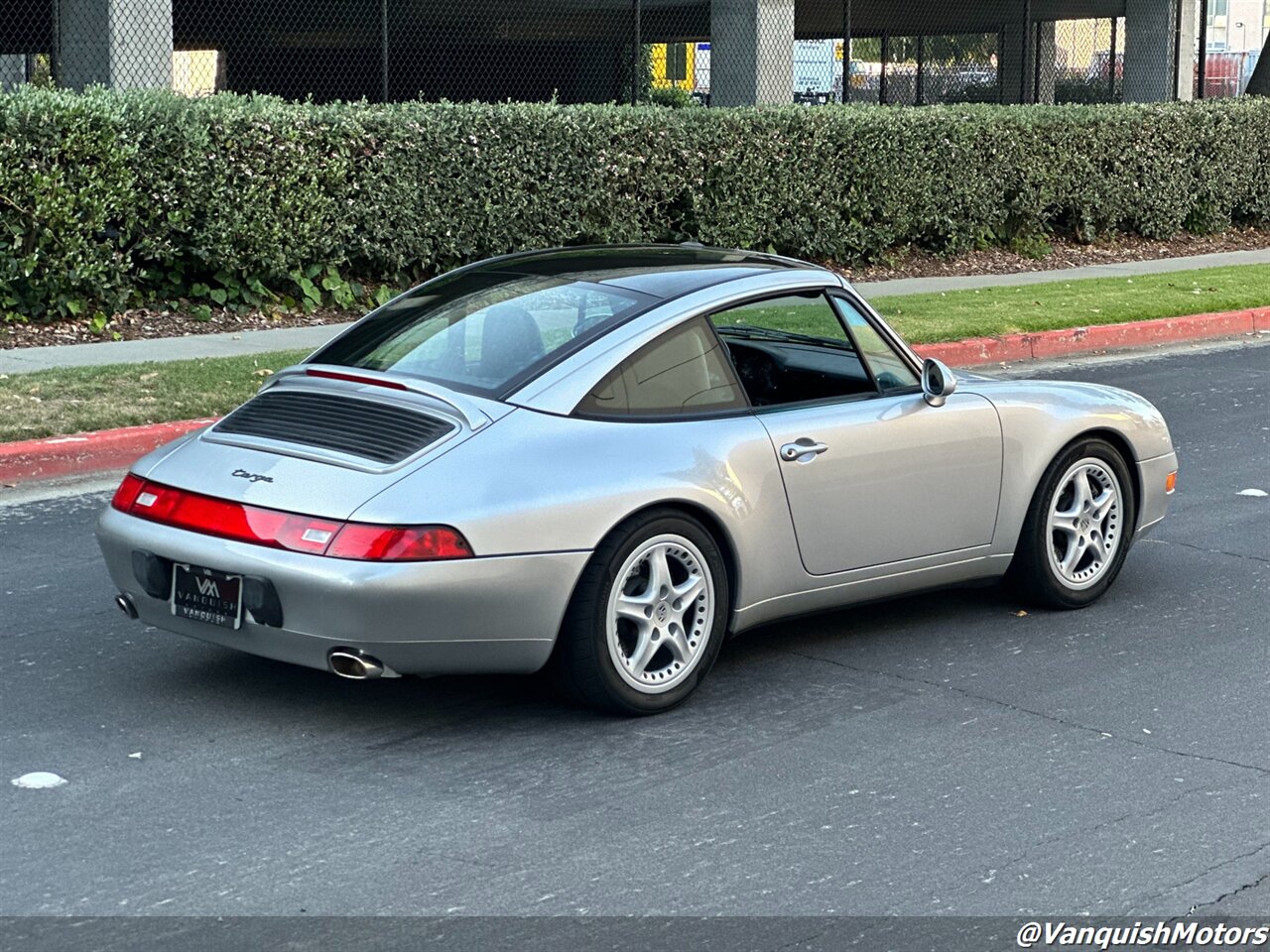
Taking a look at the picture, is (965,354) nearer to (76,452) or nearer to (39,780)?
(76,452)

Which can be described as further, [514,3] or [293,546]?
[514,3]

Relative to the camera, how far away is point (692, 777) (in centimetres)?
508

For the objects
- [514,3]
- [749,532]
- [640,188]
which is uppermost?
[514,3]

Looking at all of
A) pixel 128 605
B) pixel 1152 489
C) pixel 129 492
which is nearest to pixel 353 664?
pixel 128 605

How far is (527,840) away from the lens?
4.61m

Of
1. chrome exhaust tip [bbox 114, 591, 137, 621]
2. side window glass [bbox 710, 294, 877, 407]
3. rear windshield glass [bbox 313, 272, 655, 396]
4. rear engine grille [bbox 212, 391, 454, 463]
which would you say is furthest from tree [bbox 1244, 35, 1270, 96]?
chrome exhaust tip [bbox 114, 591, 137, 621]

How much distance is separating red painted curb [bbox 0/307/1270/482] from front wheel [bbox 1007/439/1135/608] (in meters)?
5.03

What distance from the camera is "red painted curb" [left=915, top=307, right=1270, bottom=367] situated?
14047 millimetres

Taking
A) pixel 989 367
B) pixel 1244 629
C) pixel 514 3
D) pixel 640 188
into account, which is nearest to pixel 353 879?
pixel 1244 629

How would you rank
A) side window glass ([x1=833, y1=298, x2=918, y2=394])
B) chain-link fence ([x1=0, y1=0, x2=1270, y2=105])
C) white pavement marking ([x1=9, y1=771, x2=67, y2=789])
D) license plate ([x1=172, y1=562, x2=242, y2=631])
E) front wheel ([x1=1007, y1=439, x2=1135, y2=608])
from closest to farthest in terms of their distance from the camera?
white pavement marking ([x1=9, y1=771, x2=67, y2=789]) → license plate ([x1=172, y1=562, x2=242, y2=631]) → side window glass ([x1=833, y1=298, x2=918, y2=394]) → front wheel ([x1=1007, y1=439, x2=1135, y2=608]) → chain-link fence ([x1=0, y1=0, x2=1270, y2=105])

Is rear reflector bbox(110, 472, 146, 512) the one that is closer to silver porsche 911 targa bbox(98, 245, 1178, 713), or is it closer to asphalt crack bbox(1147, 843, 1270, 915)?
silver porsche 911 targa bbox(98, 245, 1178, 713)

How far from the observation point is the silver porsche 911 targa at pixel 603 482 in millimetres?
5082

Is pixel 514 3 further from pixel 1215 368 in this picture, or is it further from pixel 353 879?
pixel 353 879

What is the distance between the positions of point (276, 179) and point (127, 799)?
10.3 metres
